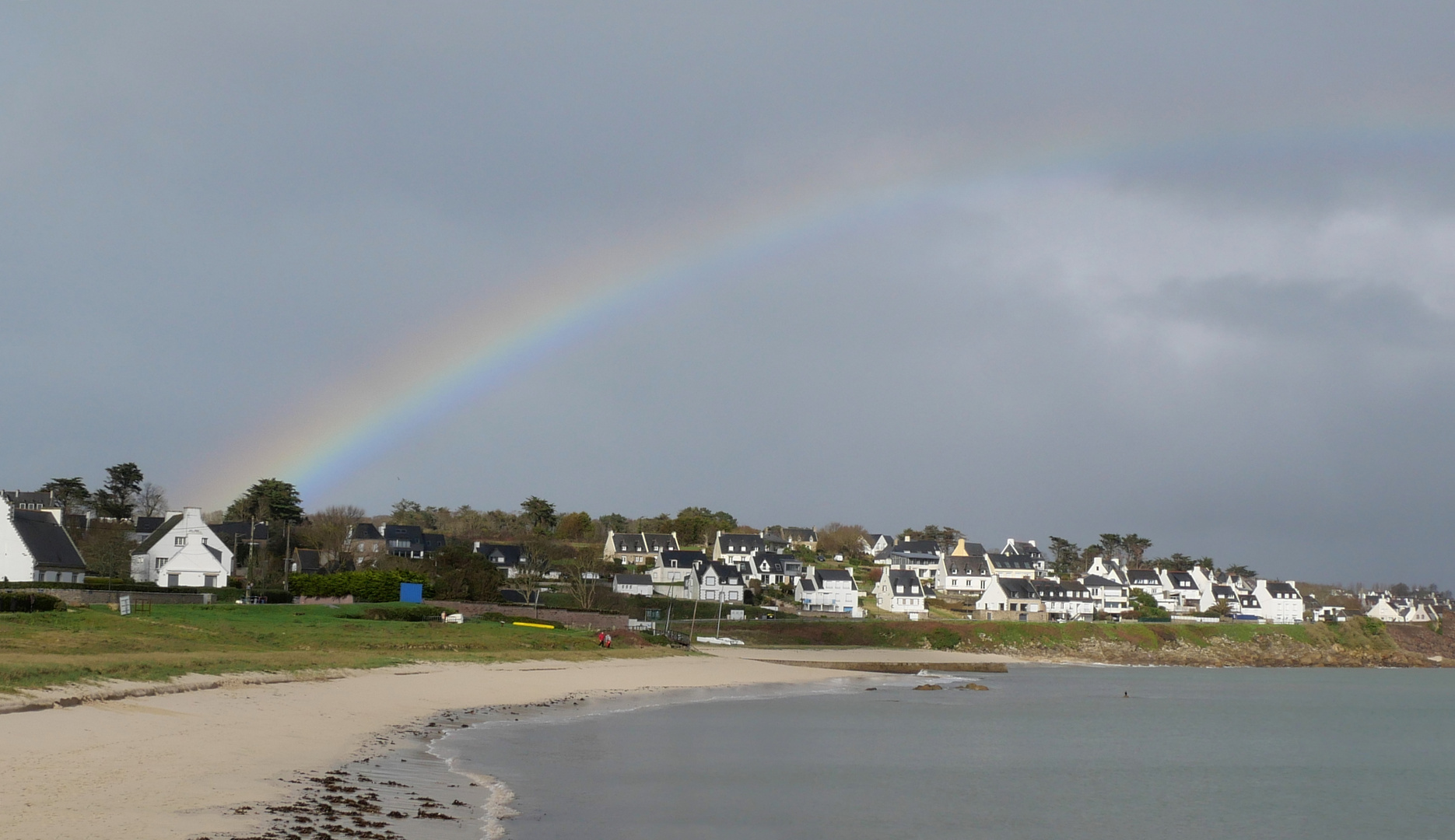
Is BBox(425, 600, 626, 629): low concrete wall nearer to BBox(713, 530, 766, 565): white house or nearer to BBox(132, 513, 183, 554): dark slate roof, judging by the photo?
BBox(132, 513, 183, 554): dark slate roof

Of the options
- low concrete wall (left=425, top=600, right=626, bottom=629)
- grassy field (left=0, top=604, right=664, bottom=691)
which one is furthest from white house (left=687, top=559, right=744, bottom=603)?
grassy field (left=0, top=604, right=664, bottom=691)

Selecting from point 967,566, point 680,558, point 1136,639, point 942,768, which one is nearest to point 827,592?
point 680,558

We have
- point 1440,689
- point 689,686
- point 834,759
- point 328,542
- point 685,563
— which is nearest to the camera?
point 834,759

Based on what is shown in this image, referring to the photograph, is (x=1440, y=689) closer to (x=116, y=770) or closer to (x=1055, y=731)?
(x=1055, y=731)

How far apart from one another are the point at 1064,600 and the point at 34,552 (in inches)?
4510

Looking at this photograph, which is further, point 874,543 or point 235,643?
point 874,543

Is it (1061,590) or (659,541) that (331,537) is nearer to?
(659,541)

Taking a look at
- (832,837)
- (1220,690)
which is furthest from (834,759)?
(1220,690)

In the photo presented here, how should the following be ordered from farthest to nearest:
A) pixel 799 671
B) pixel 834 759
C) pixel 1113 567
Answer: pixel 1113 567, pixel 799 671, pixel 834 759

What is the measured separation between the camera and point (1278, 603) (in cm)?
15988

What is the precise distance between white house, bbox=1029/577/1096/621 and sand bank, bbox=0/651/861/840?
10687 cm

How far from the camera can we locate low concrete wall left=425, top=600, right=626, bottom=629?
253 ft

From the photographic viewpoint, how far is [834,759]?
33.4 metres

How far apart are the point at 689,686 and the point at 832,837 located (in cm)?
3550
